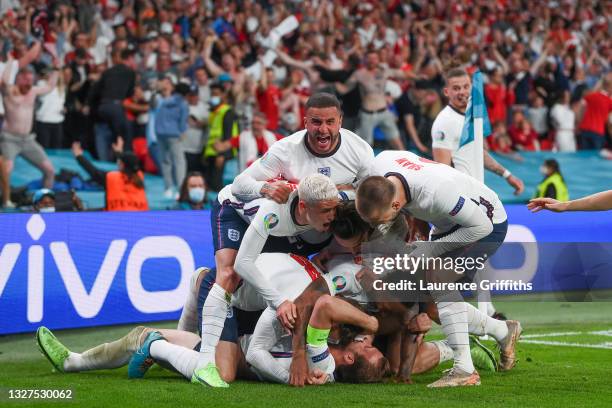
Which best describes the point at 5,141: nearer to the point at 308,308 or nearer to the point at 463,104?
the point at 463,104

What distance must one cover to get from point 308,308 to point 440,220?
43.8 inches

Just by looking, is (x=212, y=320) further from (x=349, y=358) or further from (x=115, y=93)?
(x=115, y=93)

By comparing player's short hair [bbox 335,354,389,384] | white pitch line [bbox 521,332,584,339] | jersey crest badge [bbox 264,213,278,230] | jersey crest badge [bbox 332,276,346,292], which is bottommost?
white pitch line [bbox 521,332,584,339]

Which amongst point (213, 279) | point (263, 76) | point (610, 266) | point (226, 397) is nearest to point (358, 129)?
point (263, 76)

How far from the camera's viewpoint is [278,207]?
24.5 ft

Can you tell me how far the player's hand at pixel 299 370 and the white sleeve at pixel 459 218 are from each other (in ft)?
3.79

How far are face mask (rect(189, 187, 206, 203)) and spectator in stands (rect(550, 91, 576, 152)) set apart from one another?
392 inches

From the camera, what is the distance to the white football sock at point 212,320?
24.8ft

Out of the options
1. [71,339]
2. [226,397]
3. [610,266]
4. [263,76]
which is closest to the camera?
[226,397]

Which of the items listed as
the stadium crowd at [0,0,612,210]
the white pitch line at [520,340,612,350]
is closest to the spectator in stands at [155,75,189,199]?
the stadium crowd at [0,0,612,210]

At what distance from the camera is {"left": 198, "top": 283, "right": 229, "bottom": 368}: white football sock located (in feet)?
24.8

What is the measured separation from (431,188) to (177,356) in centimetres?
213

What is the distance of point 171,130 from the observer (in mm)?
17141

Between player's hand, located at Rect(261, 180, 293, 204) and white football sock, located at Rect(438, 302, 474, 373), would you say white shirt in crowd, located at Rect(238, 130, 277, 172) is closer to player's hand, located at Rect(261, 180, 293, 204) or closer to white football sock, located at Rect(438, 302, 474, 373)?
player's hand, located at Rect(261, 180, 293, 204)
